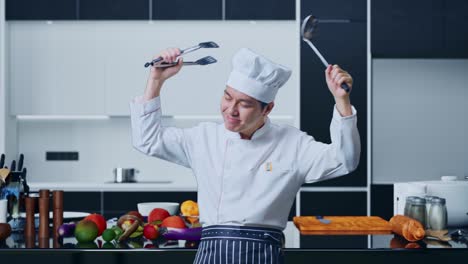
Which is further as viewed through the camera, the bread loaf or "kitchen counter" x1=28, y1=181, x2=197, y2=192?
"kitchen counter" x1=28, y1=181, x2=197, y2=192

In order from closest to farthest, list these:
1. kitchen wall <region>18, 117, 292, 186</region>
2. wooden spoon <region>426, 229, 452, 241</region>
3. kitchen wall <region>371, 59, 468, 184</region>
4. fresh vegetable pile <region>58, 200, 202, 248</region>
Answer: fresh vegetable pile <region>58, 200, 202, 248</region>
wooden spoon <region>426, 229, 452, 241</region>
kitchen wall <region>371, 59, 468, 184</region>
kitchen wall <region>18, 117, 292, 186</region>

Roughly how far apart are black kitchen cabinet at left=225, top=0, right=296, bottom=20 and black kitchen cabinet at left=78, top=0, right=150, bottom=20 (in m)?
0.59

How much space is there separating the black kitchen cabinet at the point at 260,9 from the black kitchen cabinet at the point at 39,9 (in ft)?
3.54

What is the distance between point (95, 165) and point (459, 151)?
266 centimetres

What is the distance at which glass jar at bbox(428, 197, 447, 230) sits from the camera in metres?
2.44

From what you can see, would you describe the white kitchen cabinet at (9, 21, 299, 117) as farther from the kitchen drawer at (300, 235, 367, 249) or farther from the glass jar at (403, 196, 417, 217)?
the kitchen drawer at (300, 235, 367, 249)

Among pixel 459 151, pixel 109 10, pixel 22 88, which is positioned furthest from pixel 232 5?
pixel 459 151

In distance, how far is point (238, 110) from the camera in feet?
5.72

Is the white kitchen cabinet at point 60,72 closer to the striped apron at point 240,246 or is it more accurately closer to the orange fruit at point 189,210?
the orange fruit at point 189,210

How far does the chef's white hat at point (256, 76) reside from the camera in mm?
1746

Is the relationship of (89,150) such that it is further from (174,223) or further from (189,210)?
(174,223)

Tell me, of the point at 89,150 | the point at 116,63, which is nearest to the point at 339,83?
the point at 116,63

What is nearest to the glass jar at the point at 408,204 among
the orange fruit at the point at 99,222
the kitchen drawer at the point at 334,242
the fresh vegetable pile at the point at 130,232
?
the kitchen drawer at the point at 334,242

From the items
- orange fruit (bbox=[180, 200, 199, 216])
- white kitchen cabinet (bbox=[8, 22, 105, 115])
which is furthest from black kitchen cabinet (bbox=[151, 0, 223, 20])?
orange fruit (bbox=[180, 200, 199, 216])
